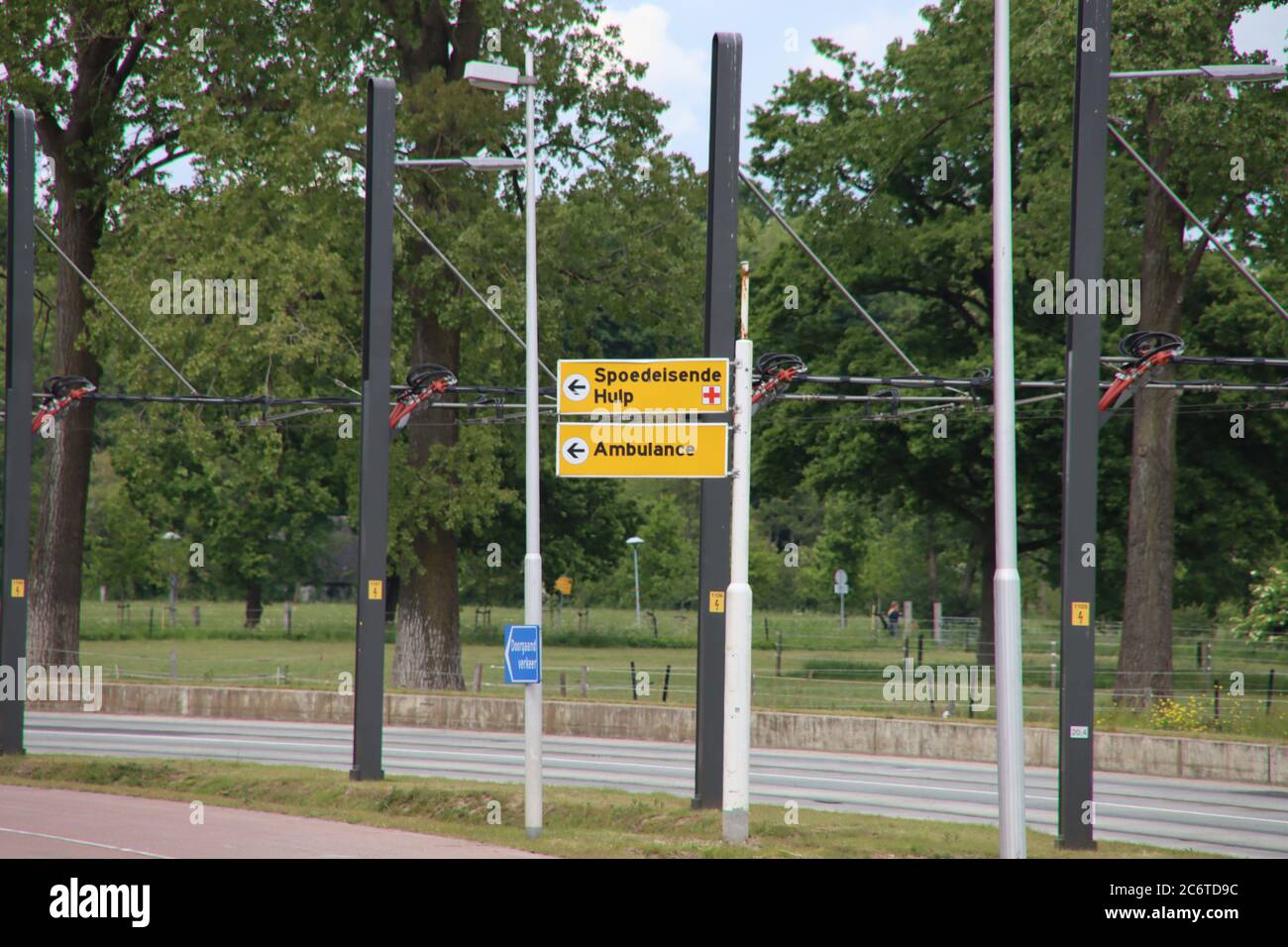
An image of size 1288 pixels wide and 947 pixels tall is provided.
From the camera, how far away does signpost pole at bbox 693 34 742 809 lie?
1586 cm

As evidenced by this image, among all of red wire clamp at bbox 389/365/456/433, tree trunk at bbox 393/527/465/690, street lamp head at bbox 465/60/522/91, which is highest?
street lamp head at bbox 465/60/522/91

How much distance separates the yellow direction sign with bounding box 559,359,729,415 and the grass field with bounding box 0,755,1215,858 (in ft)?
13.3

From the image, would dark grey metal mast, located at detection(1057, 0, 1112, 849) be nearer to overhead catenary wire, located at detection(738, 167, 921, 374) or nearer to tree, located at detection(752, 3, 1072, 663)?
overhead catenary wire, located at detection(738, 167, 921, 374)

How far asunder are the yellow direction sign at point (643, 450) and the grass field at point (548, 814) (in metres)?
3.41

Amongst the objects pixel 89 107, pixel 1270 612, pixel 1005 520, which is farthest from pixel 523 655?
pixel 89 107

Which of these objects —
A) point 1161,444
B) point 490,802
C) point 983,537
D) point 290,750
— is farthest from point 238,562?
point 490,802

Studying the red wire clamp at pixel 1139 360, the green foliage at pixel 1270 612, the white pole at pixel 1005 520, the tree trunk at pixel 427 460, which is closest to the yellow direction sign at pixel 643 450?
the white pole at pixel 1005 520

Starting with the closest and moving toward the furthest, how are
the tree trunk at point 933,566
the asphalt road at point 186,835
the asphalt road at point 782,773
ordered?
the asphalt road at point 186,835, the asphalt road at point 782,773, the tree trunk at point 933,566

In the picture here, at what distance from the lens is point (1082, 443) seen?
14414 mm

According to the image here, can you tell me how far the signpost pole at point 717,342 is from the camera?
15.9 metres

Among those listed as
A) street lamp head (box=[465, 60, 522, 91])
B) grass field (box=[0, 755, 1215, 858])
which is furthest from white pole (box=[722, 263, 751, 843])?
street lamp head (box=[465, 60, 522, 91])

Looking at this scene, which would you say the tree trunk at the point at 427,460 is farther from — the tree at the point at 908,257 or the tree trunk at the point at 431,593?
the tree at the point at 908,257

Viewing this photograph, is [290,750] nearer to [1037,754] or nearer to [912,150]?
[1037,754]

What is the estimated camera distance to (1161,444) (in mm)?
26750
